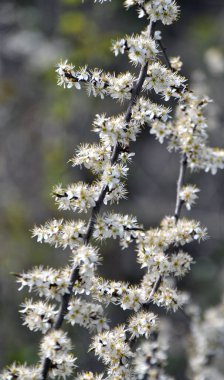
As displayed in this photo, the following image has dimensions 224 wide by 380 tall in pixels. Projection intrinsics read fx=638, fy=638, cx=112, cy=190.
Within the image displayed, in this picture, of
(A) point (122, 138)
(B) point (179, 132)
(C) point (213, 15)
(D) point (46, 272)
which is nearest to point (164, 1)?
(A) point (122, 138)

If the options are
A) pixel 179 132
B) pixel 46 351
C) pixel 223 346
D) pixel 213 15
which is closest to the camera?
pixel 46 351

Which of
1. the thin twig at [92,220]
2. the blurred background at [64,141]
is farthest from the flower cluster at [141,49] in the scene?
the blurred background at [64,141]

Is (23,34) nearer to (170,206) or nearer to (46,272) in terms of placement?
(170,206)

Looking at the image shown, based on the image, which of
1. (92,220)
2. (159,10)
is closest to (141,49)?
(159,10)

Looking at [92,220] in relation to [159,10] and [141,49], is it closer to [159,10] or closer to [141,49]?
[141,49]

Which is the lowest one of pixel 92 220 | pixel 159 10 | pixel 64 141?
pixel 92 220

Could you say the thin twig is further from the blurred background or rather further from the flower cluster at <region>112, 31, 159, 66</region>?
the blurred background

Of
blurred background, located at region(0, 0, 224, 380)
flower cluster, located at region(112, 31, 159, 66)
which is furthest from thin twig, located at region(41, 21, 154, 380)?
blurred background, located at region(0, 0, 224, 380)

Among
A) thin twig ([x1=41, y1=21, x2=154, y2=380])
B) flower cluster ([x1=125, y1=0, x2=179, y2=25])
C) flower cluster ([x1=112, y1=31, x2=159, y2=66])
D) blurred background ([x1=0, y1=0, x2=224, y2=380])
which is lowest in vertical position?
thin twig ([x1=41, y1=21, x2=154, y2=380])
